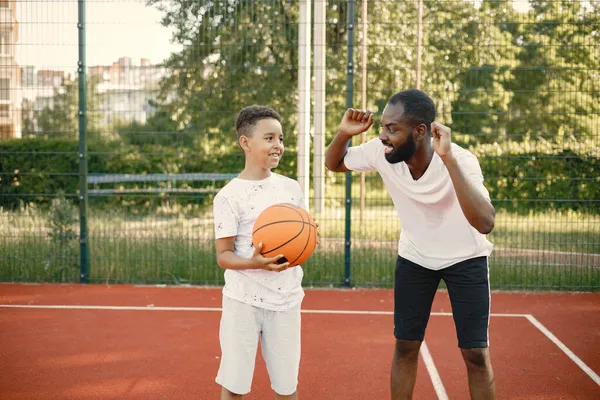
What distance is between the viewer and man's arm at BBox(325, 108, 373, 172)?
3598 millimetres

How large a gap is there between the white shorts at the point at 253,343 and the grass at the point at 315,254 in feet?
15.2

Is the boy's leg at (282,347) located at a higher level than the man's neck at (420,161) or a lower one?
lower

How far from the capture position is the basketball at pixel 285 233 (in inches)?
122

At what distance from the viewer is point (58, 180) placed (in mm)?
8125

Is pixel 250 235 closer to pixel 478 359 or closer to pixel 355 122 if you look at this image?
pixel 355 122

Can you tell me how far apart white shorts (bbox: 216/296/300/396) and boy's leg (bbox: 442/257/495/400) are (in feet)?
2.72

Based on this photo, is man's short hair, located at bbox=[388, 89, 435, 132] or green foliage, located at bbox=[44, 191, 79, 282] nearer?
man's short hair, located at bbox=[388, 89, 435, 132]

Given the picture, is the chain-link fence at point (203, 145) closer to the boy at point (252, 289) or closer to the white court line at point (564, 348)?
the white court line at point (564, 348)

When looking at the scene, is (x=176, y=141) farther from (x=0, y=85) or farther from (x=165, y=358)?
(x=165, y=358)

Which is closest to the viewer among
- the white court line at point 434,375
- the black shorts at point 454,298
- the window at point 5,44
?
the black shorts at point 454,298

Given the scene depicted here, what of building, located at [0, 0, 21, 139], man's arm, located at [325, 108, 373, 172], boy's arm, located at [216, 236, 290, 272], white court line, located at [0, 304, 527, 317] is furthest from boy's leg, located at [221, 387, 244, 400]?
building, located at [0, 0, 21, 139]

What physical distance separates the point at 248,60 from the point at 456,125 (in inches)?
176

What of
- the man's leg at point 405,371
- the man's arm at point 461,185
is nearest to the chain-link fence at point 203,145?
the man's leg at point 405,371

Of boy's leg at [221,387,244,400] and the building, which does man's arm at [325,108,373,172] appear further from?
the building
